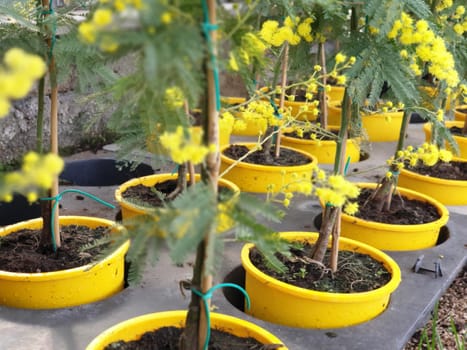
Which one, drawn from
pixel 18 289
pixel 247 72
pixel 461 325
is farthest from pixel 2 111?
pixel 461 325

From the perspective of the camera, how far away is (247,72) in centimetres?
165

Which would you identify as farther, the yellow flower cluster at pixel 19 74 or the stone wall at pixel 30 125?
the stone wall at pixel 30 125

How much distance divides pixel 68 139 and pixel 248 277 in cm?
256

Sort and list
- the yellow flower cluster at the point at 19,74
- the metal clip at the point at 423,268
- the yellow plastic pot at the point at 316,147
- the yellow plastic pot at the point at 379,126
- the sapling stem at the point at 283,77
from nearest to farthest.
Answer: the yellow flower cluster at the point at 19,74 < the metal clip at the point at 423,268 < the sapling stem at the point at 283,77 < the yellow plastic pot at the point at 316,147 < the yellow plastic pot at the point at 379,126

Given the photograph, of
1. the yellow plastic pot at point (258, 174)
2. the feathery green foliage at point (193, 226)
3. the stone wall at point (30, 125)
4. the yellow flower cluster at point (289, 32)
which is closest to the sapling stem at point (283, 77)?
the yellow plastic pot at point (258, 174)

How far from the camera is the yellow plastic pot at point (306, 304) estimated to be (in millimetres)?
2328

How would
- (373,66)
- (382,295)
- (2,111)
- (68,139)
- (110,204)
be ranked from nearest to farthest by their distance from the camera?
(2,111) → (373,66) → (382,295) → (110,204) → (68,139)

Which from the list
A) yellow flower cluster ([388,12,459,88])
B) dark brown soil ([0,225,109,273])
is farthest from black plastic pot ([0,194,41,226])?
yellow flower cluster ([388,12,459,88])

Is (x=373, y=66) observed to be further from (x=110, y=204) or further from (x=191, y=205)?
(x=110, y=204)

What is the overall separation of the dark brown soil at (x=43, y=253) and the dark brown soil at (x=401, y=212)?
1.53 metres

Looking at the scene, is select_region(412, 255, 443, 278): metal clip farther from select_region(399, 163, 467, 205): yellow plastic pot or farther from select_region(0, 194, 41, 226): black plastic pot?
select_region(0, 194, 41, 226): black plastic pot

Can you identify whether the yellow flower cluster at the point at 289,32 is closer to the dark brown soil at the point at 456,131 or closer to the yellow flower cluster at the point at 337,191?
the yellow flower cluster at the point at 337,191

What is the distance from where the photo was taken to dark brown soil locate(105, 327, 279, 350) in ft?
6.05

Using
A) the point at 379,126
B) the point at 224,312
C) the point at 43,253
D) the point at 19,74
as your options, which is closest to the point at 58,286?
the point at 43,253
